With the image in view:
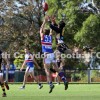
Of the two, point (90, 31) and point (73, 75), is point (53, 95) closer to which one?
point (73, 75)

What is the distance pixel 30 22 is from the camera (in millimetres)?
53750

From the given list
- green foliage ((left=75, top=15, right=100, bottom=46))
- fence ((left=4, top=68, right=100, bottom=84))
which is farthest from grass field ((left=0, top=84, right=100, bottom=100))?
green foliage ((left=75, top=15, right=100, bottom=46))

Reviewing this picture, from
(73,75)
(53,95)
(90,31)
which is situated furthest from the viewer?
(90,31)

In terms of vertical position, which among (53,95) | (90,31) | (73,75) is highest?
(90,31)

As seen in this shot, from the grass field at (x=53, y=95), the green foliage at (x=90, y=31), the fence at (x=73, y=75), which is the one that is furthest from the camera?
the green foliage at (x=90, y=31)

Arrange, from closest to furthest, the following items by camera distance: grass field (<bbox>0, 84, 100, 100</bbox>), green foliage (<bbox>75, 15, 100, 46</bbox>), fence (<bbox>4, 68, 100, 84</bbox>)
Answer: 1. grass field (<bbox>0, 84, 100, 100</bbox>)
2. fence (<bbox>4, 68, 100, 84</bbox>)
3. green foliage (<bbox>75, 15, 100, 46</bbox>)

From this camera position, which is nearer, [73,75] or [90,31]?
[73,75]

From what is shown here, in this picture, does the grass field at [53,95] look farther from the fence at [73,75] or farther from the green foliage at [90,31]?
the green foliage at [90,31]

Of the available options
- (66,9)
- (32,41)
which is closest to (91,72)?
(66,9)

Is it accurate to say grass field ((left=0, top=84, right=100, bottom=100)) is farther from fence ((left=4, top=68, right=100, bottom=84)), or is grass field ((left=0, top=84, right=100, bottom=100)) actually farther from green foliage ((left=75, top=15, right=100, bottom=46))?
green foliage ((left=75, top=15, right=100, bottom=46))

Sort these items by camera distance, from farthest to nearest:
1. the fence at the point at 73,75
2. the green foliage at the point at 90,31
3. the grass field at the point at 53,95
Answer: the green foliage at the point at 90,31 < the fence at the point at 73,75 < the grass field at the point at 53,95

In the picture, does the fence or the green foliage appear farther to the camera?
the green foliage

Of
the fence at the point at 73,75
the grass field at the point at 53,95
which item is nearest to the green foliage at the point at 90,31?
→ the fence at the point at 73,75

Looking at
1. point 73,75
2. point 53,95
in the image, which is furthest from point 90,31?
point 53,95
